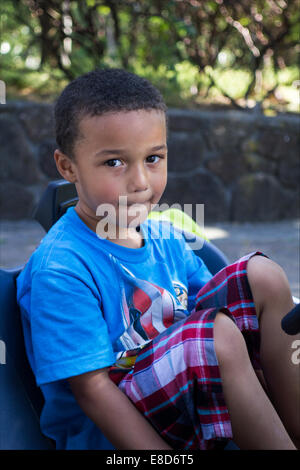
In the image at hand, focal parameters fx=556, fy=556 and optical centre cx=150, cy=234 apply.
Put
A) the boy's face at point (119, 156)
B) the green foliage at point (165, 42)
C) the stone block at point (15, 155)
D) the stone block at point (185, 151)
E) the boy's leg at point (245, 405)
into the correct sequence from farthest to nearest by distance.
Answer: the green foliage at point (165, 42)
the stone block at point (185, 151)
the stone block at point (15, 155)
the boy's face at point (119, 156)
the boy's leg at point (245, 405)

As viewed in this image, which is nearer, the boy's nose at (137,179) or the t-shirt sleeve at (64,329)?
the t-shirt sleeve at (64,329)

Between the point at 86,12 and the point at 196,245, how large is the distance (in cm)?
356

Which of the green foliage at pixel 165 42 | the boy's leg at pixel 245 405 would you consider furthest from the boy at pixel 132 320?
the green foliage at pixel 165 42

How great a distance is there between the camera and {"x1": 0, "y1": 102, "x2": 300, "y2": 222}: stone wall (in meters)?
3.90

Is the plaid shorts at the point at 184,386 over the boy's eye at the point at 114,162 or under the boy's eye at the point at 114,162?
under

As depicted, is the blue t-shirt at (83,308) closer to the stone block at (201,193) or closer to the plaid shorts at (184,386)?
the plaid shorts at (184,386)

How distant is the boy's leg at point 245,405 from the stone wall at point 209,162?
10.0ft

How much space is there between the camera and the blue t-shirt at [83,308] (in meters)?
1.03

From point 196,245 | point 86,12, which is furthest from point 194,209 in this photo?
point 196,245

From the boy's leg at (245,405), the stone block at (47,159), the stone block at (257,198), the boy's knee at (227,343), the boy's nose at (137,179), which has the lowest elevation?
the stone block at (257,198)

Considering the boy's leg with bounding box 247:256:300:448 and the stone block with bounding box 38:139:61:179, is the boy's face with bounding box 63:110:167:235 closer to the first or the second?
the boy's leg with bounding box 247:256:300:448

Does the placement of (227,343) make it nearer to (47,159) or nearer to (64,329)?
(64,329)

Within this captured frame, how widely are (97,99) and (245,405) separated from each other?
658 millimetres

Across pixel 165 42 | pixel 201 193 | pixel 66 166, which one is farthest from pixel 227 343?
pixel 165 42
